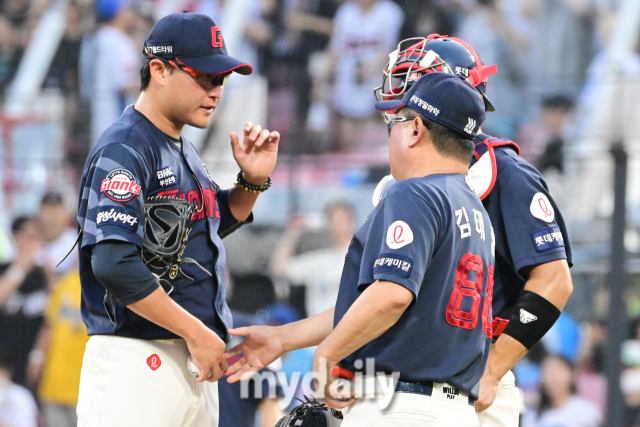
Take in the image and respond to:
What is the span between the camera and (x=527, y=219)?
312 cm

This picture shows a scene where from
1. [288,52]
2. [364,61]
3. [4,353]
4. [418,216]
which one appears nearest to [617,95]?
[364,61]

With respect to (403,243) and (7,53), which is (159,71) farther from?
(7,53)

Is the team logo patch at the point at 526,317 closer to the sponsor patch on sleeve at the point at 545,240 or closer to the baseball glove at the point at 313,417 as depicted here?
the sponsor patch on sleeve at the point at 545,240

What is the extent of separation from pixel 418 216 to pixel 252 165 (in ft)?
3.68

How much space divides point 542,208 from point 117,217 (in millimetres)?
1681

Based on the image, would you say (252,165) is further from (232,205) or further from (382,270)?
(382,270)

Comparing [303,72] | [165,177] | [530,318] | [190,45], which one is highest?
[303,72]

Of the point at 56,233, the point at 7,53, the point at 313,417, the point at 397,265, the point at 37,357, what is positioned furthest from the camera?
the point at 7,53

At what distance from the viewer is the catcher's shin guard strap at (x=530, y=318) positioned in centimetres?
308

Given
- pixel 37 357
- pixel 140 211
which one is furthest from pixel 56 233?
pixel 140 211

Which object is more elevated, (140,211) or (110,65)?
(110,65)

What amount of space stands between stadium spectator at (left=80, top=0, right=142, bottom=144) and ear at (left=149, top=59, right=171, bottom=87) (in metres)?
5.52

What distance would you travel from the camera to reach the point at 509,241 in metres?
3.14

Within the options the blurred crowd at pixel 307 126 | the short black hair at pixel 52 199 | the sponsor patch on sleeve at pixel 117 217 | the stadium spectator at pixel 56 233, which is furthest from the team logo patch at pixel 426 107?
the short black hair at pixel 52 199
